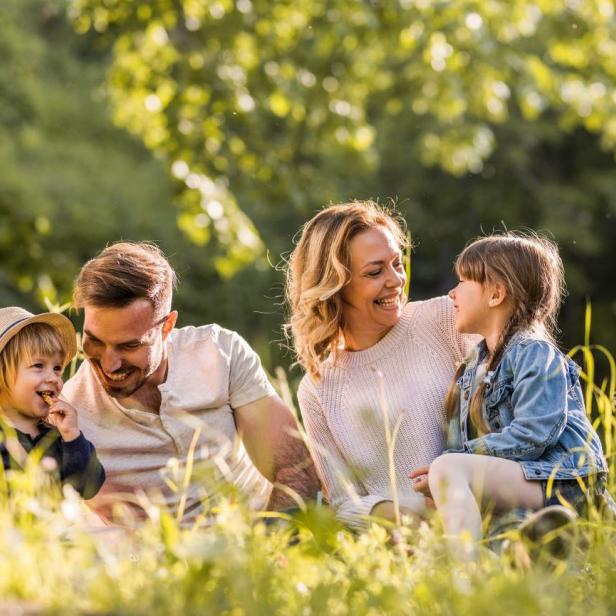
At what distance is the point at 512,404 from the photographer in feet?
10.6

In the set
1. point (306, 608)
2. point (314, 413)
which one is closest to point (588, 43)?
point (314, 413)

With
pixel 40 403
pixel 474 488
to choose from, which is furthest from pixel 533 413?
pixel 40 403

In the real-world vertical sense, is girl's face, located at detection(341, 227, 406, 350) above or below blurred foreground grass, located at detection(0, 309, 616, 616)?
above

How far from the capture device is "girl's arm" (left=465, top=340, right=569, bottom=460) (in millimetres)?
3107

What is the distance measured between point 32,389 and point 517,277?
1.46 m

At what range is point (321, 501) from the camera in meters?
3.63

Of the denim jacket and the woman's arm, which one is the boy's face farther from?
the denim jacket

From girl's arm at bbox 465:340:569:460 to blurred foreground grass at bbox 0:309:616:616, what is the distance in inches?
23.8

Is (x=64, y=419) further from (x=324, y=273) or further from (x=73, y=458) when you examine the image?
(x=324, y=273)

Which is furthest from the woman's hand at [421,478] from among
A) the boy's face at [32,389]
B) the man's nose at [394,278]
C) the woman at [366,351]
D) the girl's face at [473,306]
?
the boy's face at [32,389]

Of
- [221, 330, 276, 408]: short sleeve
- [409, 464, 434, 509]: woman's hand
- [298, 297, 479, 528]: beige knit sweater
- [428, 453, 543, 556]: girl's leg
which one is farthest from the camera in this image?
[221, 330, 276, 408]: short sleeve

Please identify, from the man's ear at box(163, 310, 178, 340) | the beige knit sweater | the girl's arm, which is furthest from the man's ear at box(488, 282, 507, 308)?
the man's ear at box(163, 310, 178, 340)

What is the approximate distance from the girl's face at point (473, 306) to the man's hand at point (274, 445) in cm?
68

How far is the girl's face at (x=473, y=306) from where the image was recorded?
3402mm
